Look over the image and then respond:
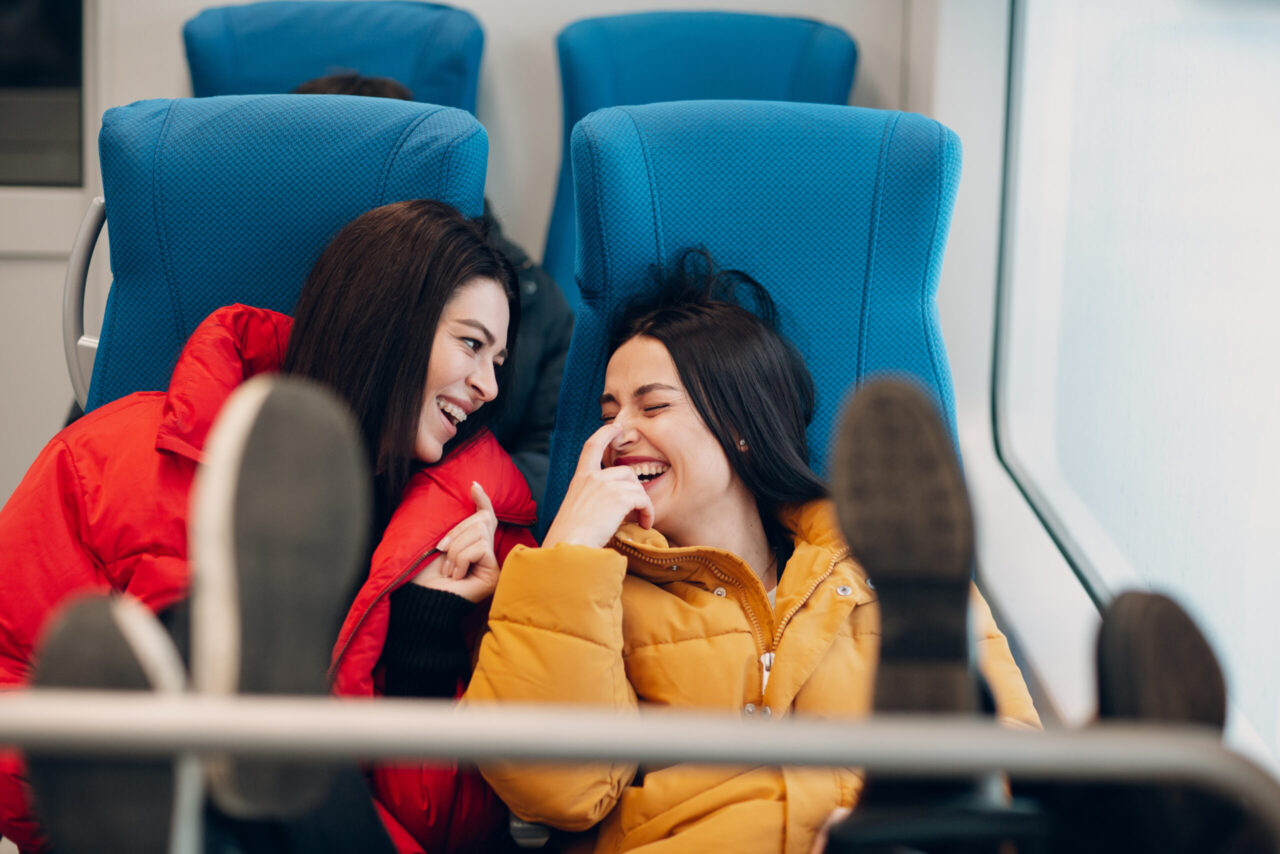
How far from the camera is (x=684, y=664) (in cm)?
121

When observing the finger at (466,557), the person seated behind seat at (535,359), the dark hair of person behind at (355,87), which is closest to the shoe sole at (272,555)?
the finger at (466,557)

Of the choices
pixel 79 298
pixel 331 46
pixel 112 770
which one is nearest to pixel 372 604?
pixel 112 770

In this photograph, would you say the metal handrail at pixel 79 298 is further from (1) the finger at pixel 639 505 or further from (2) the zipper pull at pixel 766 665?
(2) the zipper pull at pixel 766 665

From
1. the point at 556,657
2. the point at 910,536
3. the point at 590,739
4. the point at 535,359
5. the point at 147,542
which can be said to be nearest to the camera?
the point at 590,739

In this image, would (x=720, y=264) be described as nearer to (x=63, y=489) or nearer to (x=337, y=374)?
(x=337, y=374)

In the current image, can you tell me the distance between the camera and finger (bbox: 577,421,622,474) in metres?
1.30

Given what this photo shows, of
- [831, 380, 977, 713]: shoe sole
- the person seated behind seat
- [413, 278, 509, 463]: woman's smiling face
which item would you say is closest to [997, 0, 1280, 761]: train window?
[831, 380, 977, 713]: shoe sole

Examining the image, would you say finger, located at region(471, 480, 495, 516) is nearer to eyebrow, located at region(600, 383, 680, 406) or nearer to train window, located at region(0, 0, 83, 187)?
eyebrow, located at region(600, 383, 680, 406)

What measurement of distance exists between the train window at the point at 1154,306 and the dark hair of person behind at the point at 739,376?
18.3 inches

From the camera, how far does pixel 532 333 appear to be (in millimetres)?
2316

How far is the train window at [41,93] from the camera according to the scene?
9.30 feet

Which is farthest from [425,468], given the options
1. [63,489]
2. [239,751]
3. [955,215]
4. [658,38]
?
[658,38]

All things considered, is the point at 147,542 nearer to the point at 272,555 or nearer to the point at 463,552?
the point at 463,552

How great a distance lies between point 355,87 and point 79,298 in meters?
0.68
